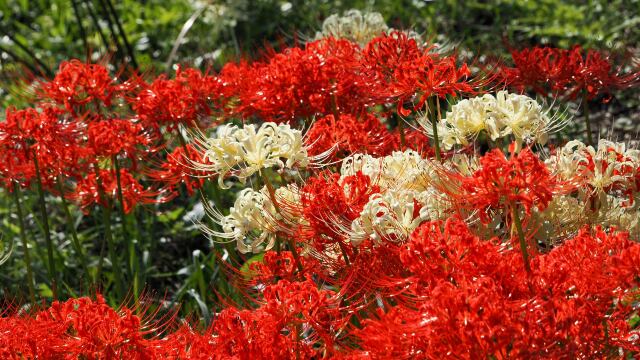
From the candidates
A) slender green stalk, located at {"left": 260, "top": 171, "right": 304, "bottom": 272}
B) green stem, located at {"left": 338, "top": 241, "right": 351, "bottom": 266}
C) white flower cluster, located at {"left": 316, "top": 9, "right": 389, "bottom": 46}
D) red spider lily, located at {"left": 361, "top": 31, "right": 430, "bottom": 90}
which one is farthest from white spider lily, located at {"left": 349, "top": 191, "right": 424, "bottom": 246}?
white flower cluster, located at {"left": 316, "top": 9, "right": 389, "bottom": 46}

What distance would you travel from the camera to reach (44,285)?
16.5 feet

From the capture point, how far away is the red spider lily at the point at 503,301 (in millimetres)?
1939

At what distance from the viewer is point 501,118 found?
2811 millimetres

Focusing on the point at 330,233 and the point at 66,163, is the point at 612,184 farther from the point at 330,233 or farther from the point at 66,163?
the point at 66,163

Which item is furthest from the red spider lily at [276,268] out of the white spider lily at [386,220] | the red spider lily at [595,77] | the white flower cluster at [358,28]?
the white flower cluster at [358,28]

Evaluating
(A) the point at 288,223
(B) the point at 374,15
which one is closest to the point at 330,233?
(A) the point at 288,223

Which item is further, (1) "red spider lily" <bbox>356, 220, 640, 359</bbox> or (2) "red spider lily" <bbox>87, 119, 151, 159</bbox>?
(2) "red spider lily" <bbox>87, 119, 151, 159</bbox>

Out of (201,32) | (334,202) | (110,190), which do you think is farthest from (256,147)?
(201,32)

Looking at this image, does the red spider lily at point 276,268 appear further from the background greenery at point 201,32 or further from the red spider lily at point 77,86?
the background greenery at point 201,32

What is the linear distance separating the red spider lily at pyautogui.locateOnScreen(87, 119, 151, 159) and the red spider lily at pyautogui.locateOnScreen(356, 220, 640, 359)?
1.77m

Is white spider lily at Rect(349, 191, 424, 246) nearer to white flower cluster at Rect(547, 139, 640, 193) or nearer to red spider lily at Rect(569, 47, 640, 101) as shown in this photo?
white flower cluster at Rect(547, 139, 640, 193)

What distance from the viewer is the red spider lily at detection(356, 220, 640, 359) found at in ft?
6.36

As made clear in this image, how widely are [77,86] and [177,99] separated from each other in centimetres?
48

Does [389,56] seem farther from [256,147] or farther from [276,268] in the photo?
[276,268]
